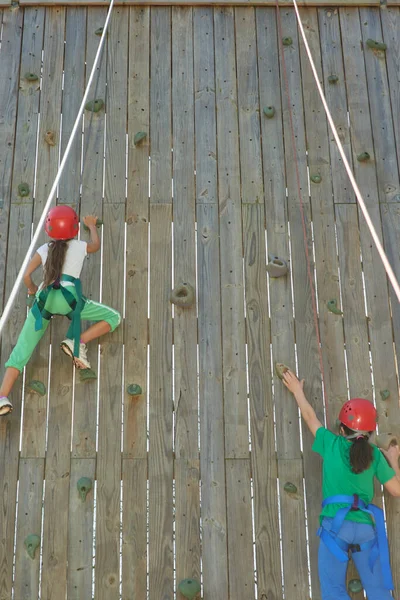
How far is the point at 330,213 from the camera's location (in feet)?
14.6

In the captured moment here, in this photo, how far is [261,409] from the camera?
13.2 feet

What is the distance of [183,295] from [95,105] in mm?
1186

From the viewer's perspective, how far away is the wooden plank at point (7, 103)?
173 inches

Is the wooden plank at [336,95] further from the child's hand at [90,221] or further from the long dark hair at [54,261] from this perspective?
the long dark hair at [54,261]

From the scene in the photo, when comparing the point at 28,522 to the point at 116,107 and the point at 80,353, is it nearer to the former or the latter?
the point at 80,353

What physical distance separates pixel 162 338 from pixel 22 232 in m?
0.90

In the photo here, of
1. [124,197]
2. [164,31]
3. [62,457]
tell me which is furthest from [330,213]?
[62,457]

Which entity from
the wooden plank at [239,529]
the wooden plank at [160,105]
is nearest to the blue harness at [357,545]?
the wooden plank at [239,529]

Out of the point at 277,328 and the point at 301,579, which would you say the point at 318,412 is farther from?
the point at 301,579

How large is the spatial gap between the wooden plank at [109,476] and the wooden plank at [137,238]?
5 centimetres

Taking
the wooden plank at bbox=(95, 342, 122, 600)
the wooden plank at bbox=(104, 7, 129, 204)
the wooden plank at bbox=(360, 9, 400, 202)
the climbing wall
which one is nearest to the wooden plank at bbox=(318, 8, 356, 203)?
the climbing wall

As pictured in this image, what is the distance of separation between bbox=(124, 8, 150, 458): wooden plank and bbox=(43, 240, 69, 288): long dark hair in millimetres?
449

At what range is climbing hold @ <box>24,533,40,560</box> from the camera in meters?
3.72

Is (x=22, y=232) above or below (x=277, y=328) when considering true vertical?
above
